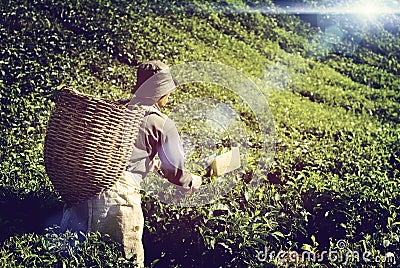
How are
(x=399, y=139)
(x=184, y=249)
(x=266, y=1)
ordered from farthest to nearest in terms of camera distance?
(x=266, y=1) < (x=399, y=139) < (x=184, y=249)

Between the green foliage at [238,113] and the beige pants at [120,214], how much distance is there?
9cm

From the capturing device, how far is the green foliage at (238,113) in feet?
14.6

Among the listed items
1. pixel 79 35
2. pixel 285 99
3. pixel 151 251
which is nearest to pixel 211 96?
pixel 285 99

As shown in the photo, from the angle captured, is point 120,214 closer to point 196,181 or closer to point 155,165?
point 155,165

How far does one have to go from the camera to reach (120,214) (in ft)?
13.5

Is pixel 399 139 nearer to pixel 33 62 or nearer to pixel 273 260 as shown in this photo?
pixel 273 260

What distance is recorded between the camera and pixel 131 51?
9.16 m

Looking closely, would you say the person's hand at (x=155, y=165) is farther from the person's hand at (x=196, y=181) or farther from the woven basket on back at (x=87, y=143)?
the woven basket on back at (x=87, y=143)

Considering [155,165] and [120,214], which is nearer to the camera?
[120,214]

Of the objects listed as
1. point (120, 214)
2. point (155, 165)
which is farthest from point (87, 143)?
point (155, 165)

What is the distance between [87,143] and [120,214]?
1.86ft

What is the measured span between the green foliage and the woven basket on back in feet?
1.35

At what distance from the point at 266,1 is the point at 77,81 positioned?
864 cm

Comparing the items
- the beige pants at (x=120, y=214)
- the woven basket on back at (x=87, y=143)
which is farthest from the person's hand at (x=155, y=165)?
the woven basket on back at (x=87, y=143)
